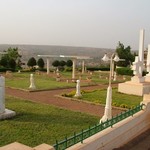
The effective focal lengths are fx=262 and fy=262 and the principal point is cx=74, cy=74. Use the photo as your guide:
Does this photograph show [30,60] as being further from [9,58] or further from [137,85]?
[137,85]

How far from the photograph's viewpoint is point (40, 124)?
9289 millimetres

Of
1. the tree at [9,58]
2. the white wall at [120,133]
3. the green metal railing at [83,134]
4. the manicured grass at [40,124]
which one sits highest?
the tree at [9,58]

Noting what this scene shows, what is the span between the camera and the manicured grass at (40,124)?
774cm

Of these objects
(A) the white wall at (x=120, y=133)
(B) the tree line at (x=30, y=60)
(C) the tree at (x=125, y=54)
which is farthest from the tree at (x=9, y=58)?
(A) the white wall at (x=120, y=133)

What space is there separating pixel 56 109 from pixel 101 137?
576cm

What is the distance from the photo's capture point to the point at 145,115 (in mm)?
9281

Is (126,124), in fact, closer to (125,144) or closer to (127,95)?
(125,144)

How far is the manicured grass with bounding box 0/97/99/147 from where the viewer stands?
774 centimetres

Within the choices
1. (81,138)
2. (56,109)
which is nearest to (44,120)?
(56,109)

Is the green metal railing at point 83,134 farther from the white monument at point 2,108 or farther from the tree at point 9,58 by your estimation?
the tree at point 9,58

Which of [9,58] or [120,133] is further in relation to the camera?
[9,58]

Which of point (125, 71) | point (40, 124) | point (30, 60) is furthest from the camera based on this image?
point (30, 60)

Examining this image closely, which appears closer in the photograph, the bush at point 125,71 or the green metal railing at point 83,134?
the green metal railing at point 83,134

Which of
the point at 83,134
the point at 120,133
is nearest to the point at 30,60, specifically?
the point at 120,133
